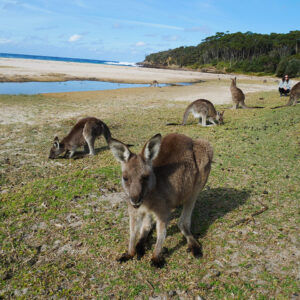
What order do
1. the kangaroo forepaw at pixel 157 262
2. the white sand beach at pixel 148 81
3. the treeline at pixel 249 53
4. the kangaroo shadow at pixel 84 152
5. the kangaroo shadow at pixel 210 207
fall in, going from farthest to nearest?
the treeline at pixel 249 53, the white sand beach at pixel 148 81, the kangaroo shadow at pixel 84 152, the kangaroo shadow at pixel 210 207, the kangaroo forepaw at pixel 157 262

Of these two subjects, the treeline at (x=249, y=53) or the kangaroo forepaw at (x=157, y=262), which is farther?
the treeline at (x=249, y=53)

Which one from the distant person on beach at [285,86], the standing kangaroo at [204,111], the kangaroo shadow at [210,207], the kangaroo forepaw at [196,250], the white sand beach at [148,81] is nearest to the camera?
the kangaroo forepaw at [196,250]

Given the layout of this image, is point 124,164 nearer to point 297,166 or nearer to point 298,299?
point 298,299

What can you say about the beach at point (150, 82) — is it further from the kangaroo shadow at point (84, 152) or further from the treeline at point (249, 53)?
the treeline at point (249, 53)

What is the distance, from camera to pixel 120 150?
276 centimetres

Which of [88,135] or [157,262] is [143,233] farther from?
[88,135]

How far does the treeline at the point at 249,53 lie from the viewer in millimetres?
54388

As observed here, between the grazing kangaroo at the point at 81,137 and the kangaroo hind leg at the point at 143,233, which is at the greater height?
the grazing kangaroo at the point at 81,137

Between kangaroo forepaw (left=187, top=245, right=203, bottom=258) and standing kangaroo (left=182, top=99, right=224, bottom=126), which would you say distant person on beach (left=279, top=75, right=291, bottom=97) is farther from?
kangaroo forepaw (left=187, top=245, right=203, bottom=258)

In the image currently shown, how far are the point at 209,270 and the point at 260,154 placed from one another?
13.6 ft

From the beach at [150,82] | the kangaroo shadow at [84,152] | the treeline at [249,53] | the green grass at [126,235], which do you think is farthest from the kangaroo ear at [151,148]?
the treeline at [249,53]

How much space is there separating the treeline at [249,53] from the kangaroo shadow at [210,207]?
44.1 metres

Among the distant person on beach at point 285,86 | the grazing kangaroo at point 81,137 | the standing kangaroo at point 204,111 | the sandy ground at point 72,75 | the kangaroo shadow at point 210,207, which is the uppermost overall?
the sandy ground at point 72,75

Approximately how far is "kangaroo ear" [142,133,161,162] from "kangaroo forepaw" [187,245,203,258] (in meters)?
1.20
